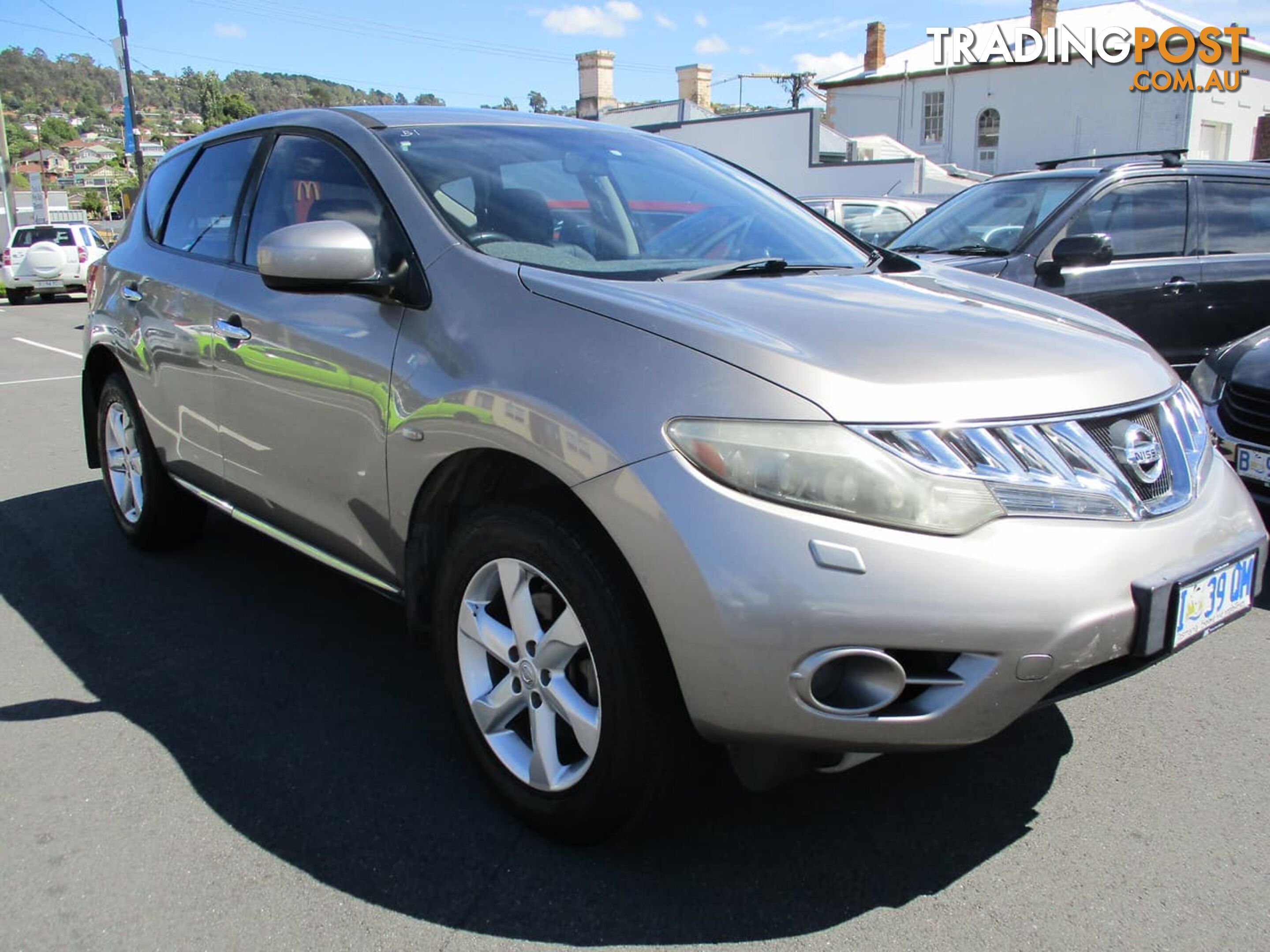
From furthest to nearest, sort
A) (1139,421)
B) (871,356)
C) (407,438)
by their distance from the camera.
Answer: (407,438), (1139,421), (871,356)

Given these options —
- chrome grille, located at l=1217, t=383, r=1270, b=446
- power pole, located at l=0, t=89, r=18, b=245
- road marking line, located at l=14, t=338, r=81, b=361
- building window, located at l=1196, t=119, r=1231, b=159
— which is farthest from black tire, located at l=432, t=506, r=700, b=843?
building window, located at l=1196, t=119, r=1231, b=159

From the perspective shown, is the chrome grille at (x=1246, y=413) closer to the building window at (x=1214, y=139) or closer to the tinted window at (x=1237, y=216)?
the tinted window at (x=1237, y=216)

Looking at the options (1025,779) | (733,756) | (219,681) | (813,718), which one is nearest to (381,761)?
(219,681)

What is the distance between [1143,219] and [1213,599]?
193 inches

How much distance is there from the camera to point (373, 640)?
366 centimetres

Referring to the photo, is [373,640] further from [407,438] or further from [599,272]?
[599,272]

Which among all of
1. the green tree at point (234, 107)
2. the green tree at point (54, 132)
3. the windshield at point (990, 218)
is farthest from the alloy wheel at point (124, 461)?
the green tree at point (54, 132)

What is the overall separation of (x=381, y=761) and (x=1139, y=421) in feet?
6.83

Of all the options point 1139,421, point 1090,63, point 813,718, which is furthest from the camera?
point 1090,63

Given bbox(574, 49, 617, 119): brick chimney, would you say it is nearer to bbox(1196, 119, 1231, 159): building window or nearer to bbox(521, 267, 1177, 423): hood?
bbox(1196, 119, 1231, 159): building window

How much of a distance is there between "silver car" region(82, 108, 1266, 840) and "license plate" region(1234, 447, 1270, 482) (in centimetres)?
173

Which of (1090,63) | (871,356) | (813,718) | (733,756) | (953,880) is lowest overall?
(953,880)

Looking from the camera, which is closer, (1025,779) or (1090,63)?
(1025,779)

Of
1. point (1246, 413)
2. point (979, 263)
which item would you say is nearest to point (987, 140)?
point (979, 263)
